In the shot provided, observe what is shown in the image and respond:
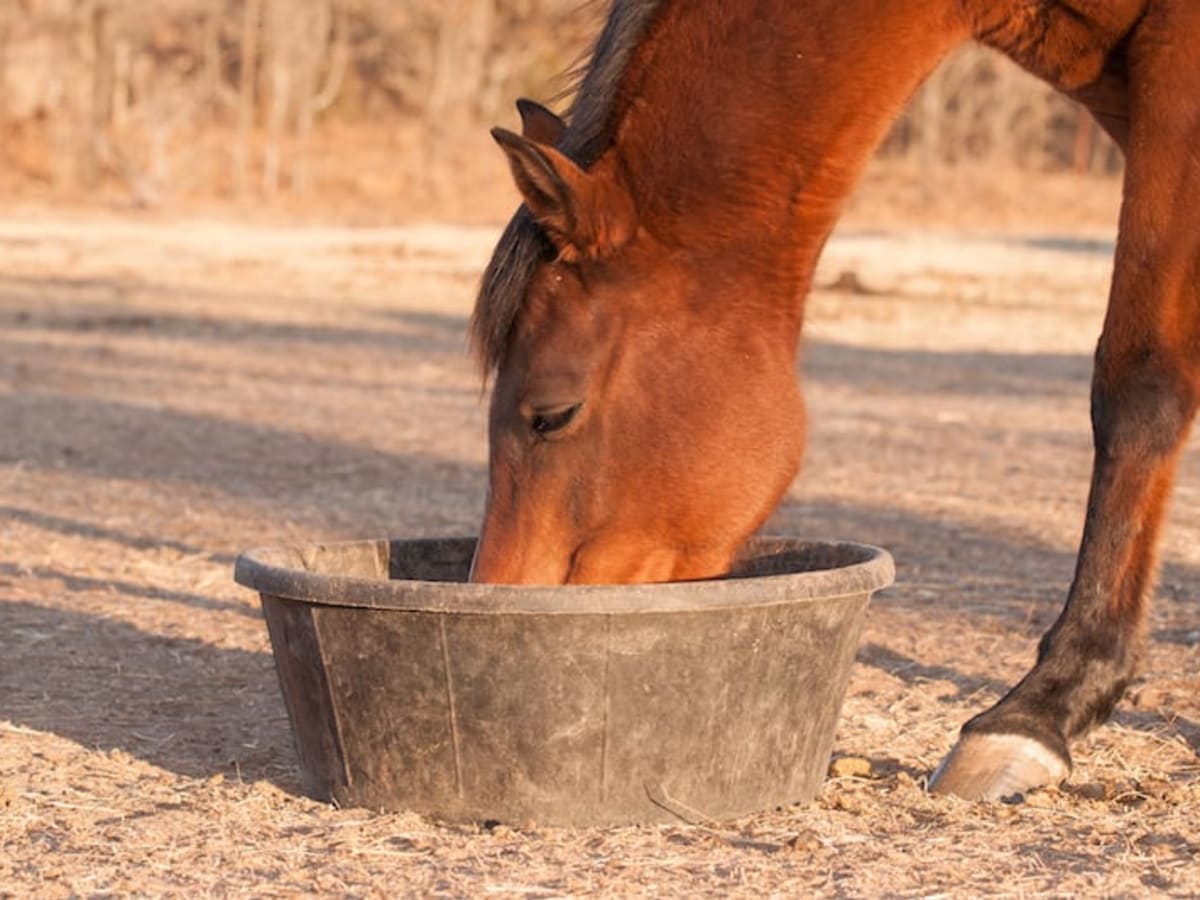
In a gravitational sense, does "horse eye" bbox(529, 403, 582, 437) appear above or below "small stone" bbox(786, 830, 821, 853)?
above

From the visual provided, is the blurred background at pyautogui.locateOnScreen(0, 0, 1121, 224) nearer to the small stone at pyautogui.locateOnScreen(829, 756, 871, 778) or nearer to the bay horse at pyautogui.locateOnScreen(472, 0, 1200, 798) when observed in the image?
the bay horse at pyautogui.locateOnScreen(472, 0, 1200, 798)

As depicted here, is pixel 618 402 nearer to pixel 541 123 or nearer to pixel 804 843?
pixel 541 123

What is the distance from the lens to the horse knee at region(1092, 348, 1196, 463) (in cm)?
365

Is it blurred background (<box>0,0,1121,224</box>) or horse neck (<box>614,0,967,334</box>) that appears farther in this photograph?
blurred background (<box>0,0,1121,224</box>)

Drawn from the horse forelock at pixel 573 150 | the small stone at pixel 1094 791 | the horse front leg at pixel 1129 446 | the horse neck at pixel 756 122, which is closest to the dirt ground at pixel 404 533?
the small stone at pixel 1094 791

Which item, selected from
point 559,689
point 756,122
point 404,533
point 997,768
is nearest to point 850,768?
point 997,768

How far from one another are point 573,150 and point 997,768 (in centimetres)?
144

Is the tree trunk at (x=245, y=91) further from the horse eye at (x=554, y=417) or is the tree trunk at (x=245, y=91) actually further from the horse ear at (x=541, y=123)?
the horse eye at (x=554, y=417)

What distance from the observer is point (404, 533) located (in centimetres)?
650

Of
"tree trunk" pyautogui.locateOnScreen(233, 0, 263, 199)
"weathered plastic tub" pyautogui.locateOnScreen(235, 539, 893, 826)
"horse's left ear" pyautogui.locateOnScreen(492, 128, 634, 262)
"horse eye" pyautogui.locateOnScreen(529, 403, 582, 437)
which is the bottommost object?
"weathered plastic tub" pyautogui.locateOnScreen(235, 539, 893, 826)

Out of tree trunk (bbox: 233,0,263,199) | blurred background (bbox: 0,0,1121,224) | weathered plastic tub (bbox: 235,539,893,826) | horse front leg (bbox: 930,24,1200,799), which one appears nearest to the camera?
weathered plastic tub (bbox: 235,539,893,826)

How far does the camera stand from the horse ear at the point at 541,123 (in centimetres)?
361

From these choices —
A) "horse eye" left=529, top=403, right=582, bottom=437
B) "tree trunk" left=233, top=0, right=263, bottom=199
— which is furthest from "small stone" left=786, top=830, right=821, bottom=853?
"tree trunk" left=233, top=0, right=263, bottom=199

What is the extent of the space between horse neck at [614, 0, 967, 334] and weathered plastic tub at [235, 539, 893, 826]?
25.9 inches
